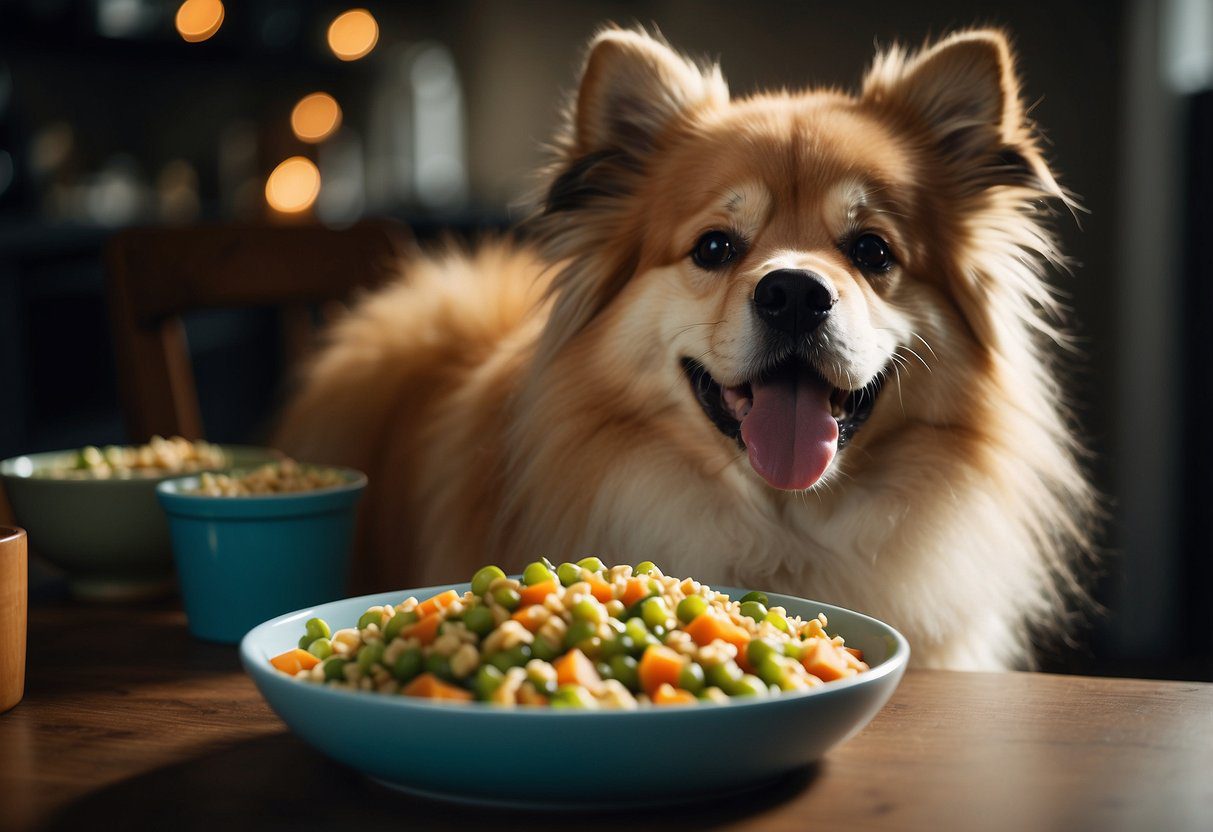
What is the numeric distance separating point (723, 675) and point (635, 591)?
146 mm

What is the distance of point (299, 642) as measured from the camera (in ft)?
3.10

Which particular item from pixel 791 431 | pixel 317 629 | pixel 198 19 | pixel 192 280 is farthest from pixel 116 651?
pixel 198 19

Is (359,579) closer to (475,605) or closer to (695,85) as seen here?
(695,85)

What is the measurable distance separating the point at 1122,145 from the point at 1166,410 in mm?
925

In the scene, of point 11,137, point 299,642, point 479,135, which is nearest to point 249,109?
point 479,135

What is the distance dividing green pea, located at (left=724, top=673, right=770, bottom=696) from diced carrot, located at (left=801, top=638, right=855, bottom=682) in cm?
7

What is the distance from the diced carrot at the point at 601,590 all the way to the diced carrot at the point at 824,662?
0.50 ft

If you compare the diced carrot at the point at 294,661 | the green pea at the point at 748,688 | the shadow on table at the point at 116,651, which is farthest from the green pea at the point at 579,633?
the shadow on table at the point at 116,651

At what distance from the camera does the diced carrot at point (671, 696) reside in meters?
0.77

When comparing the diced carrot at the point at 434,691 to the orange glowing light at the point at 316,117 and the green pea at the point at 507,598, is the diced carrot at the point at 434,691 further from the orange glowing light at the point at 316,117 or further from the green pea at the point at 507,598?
the orange glowing light at the point at 316,117

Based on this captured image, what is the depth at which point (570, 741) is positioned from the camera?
2.34ft

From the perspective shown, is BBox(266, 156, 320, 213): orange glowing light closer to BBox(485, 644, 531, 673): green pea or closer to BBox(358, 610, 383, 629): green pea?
BBox(358, 610, 383, 629): green pea

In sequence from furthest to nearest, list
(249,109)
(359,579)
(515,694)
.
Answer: (249,109) < (359,579) < (515,694)

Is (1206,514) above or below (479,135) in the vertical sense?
below
